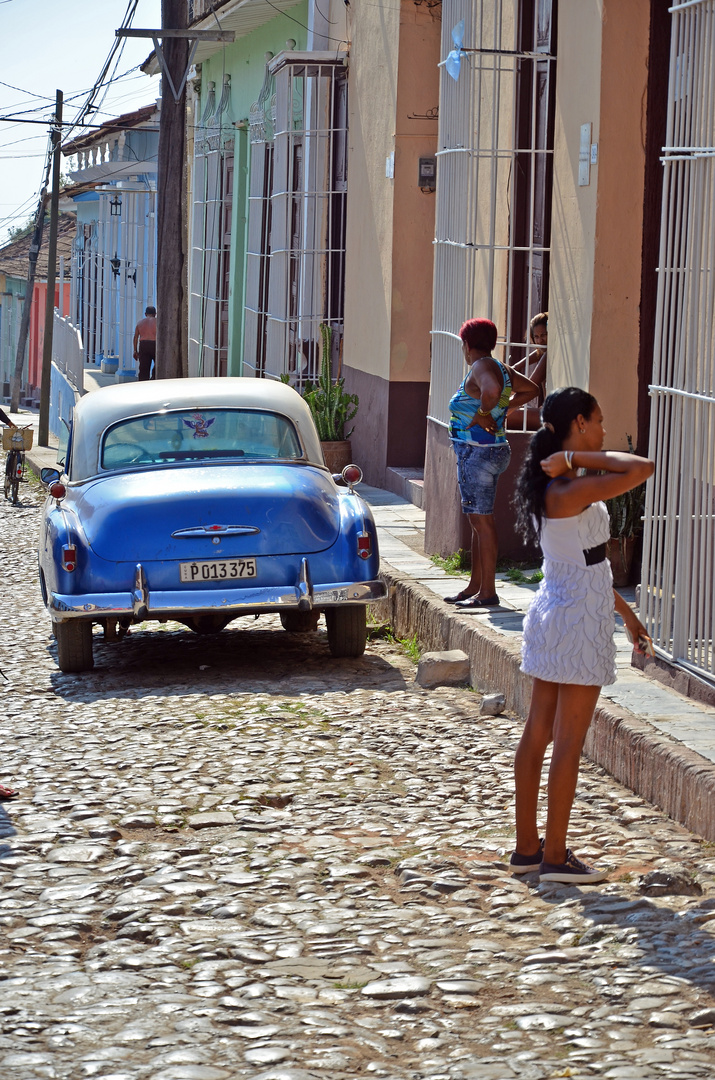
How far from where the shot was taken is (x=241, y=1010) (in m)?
3.91

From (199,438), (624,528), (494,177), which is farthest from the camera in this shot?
(494,177)

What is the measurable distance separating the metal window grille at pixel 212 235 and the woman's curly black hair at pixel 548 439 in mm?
18542

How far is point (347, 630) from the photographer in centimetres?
848

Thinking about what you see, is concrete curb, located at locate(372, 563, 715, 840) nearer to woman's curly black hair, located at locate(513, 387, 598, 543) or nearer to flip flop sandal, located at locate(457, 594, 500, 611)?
flip flop sandal, located at locate(457, 594, 500, 611)

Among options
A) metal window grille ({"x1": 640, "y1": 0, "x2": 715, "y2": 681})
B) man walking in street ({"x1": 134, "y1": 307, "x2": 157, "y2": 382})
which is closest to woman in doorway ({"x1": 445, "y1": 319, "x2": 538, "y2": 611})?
metal window grille ({"x1": 640, "y1": 0, "x2": 715, "y2": 681})

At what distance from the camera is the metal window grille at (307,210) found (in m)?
16.7

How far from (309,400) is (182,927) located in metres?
11.3

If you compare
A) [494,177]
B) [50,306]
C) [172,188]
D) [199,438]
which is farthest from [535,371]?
[50,306]

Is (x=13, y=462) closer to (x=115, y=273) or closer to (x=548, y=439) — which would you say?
(x=548, y=439)

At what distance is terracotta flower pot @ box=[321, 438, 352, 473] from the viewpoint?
15.2 m

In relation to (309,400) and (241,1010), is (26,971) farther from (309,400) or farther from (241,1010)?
(309,400)

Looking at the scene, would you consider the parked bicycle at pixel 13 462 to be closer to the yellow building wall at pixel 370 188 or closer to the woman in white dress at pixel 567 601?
the yellow building wall at pixel 370 188

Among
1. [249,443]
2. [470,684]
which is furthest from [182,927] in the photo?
[249,443]

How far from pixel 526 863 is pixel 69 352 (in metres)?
26.8
